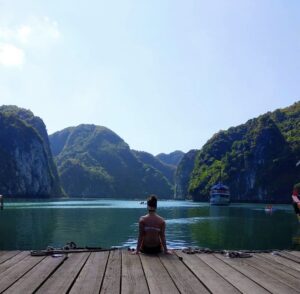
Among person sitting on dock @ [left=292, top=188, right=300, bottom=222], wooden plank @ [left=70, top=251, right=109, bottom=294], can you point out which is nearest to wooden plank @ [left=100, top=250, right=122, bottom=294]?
wooden plank @ [left=70, top=251, right=109, bottom=294]

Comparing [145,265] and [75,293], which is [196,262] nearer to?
[145,265]

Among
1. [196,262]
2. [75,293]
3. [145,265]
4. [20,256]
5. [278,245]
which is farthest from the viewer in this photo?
[278,245]

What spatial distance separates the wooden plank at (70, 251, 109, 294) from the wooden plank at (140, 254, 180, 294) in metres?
0.90

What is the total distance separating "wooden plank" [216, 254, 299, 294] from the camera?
771 cm

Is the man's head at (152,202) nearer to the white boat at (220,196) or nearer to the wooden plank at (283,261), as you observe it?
the wooden plank at (283,261)

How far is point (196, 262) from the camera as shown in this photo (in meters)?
10.8

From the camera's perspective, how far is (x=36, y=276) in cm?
870

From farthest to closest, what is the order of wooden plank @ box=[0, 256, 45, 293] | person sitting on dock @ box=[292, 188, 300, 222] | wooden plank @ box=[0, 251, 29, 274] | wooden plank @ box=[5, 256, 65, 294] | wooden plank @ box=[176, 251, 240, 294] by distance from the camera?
Answer: person sitting on dock @ box=[292, 188, 300, 222], wooden plank @ box=[0, 251, 29, 274], wooden plank @ box=[0, 256, 45, 293], wooden plank @ box=[176, 251, 240, 294], wooden plank @ box=[5, 256, 65, 294]

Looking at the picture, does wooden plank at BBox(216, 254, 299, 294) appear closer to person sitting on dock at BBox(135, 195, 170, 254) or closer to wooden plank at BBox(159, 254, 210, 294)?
wooden plank at BBox(159, 254, 210, 294)

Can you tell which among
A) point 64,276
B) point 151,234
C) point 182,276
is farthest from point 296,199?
point 64,276

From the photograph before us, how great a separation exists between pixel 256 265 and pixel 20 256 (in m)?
5.79

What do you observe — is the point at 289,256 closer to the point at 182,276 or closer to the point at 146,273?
the point at 182,276

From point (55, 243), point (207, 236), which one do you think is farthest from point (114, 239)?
point (207, 236)

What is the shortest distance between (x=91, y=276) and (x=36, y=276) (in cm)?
104
